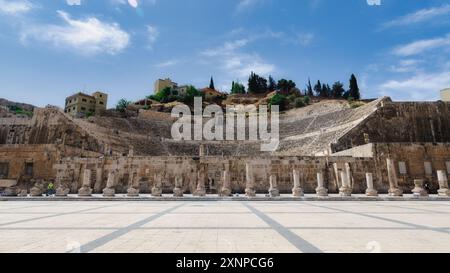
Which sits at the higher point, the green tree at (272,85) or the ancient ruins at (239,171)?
the green tree at (272,85)

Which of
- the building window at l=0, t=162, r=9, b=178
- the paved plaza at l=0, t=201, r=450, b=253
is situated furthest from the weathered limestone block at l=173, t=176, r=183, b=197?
the building window at l=0, t=162, r=9, b=178

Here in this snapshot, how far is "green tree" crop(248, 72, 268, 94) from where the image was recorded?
95.1 metres

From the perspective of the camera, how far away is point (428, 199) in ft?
53.4

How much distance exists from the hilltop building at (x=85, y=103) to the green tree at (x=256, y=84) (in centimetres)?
4802

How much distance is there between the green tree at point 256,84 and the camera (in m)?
95.1

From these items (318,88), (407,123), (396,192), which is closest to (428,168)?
(396,192)

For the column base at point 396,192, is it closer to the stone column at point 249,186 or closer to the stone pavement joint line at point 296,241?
the stone column at point 249,186

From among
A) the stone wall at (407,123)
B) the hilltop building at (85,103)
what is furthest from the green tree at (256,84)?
the stone wall at (407,123)

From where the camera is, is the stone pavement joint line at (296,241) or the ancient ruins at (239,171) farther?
the ancient ruins at (239,171)

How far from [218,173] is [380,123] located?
24.5m

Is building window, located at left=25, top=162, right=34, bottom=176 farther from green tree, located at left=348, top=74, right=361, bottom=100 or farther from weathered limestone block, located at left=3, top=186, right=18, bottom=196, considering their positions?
green tree, located at left=348, top=74, right=361, bottom=100

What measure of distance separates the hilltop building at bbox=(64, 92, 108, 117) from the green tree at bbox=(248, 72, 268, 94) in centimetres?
4802
